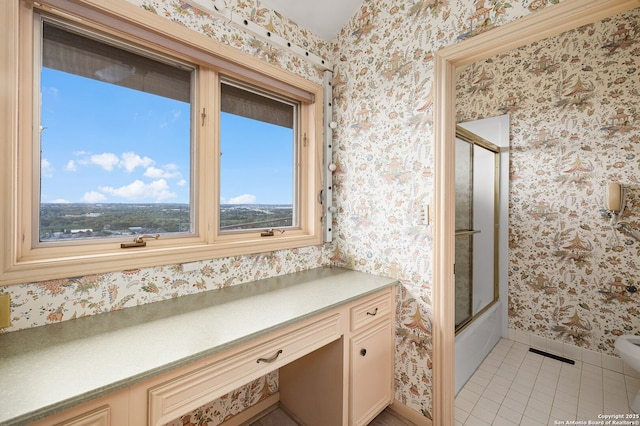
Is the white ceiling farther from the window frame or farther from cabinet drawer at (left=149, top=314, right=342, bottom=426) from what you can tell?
cabinet drawer at (left=149, top=314, right=342, bottom=426)

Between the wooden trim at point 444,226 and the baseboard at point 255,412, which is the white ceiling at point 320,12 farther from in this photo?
the baseboard at point 255,412

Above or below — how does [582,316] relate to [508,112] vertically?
below

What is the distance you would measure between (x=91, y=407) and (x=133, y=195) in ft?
3.01

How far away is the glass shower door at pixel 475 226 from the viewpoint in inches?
92.9

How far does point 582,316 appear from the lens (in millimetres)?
2402

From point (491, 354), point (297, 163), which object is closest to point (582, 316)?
point (491, 354)

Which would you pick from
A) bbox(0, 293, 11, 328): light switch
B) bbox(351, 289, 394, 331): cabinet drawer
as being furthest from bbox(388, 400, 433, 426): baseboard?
bbox(0, 293, 11, 328): light switch

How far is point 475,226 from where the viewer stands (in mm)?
2602

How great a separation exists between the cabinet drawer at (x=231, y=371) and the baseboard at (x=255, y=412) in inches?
30.6

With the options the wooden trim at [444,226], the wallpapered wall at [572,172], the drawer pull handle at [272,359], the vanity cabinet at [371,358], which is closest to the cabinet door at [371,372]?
the vanity cabinet at [371,358]

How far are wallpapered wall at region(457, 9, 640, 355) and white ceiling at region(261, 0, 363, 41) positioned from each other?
1.68m

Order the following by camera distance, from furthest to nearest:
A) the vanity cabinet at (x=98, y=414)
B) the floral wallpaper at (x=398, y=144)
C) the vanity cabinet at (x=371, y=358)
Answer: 1. the floral wallpaper at (x=398, y=144)
2. the vanity cabinet at (x=371, y=358)
3. the vanity cabinet at (x=98, y=414)

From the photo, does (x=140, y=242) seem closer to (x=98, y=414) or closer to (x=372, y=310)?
(x=98, y=414)

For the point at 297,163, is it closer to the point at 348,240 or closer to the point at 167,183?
the point at 348,240
